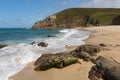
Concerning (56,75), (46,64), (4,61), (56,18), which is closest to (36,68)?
(46,64)

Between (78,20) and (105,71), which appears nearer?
(105,71)

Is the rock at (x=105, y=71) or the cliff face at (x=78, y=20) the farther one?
the cliff face at (x=78, y=20)

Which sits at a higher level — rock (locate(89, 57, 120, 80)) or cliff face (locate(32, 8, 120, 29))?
rock (locate(89, 57, 120, 80))

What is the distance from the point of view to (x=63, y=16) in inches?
5354

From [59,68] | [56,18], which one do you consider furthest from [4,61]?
[56,18]

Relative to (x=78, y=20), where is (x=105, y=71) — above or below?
above

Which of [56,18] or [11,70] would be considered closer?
[11,70]

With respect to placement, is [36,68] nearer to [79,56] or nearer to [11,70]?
[11,70]

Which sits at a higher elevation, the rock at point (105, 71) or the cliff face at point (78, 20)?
the rock at point (105, 71)

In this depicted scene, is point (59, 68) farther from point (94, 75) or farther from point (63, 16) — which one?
point (63, 16)

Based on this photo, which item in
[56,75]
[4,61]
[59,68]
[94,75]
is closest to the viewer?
[94,75]

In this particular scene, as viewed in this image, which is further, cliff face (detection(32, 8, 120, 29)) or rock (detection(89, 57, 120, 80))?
cliff face (detection(32, 8, 120, 29))

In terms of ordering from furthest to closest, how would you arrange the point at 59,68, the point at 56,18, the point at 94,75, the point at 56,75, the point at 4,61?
the point at 56,18, the point at 4,61, the point at 59,68, the point at 56,75, the point at 94,75

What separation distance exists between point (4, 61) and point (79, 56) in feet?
14.1
